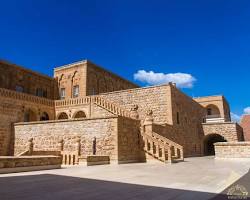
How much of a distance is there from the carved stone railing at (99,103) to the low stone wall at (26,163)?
28.7 feet

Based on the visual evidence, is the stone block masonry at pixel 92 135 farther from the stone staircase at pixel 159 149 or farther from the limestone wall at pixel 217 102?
the limestone wall at pixel 217 102

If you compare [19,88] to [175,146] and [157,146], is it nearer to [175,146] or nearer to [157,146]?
[157,146]

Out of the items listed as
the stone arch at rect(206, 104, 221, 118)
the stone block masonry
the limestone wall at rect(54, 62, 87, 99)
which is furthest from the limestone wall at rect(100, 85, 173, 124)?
the stone arch at rect(206, 104, 221, 118)

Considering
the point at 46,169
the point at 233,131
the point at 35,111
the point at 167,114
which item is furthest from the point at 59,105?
the point at 233,131

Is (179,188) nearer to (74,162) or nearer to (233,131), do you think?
(74,162)

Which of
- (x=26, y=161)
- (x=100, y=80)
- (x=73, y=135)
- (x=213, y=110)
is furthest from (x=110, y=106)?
(x=213, y=110)

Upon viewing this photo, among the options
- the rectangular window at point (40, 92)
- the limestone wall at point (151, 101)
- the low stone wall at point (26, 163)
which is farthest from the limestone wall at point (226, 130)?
the low stone wall at point (26, 163)

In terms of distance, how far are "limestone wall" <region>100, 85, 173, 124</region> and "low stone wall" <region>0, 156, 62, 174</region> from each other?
1151 cm

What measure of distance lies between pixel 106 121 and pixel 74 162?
3.22 m

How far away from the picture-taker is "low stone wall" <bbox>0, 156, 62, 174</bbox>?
9.67 metres

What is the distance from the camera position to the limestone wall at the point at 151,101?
21266 mm

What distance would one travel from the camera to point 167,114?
21203mm

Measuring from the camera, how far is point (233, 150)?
1711 centimetres

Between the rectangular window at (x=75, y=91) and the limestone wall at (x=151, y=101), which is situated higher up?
the rectangular window at (x=75, y=91)
